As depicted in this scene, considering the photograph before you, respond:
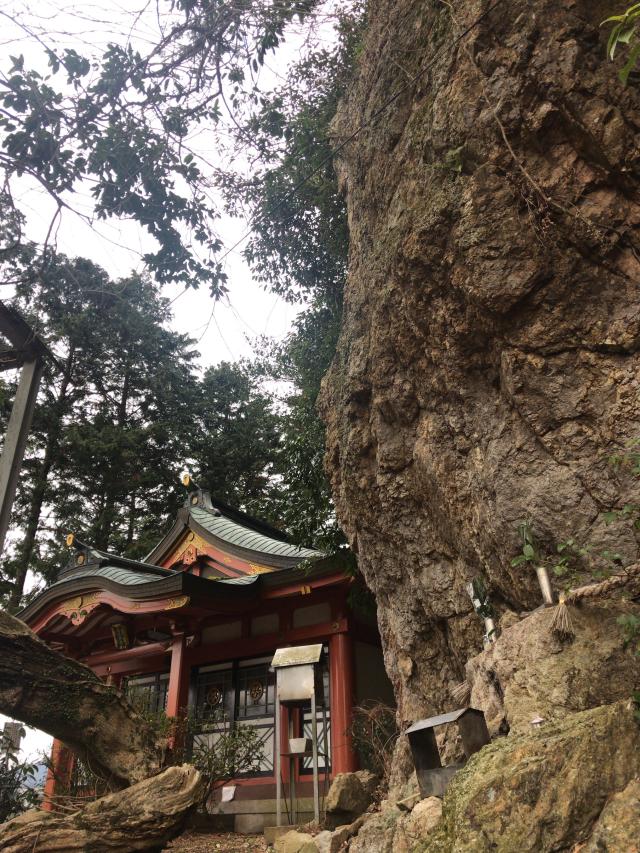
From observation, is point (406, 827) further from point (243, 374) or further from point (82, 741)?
point (243, 374)

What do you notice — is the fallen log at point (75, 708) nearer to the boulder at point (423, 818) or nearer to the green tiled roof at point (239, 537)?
the boulder at point (423, 818)

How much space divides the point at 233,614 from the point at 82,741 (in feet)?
18.6

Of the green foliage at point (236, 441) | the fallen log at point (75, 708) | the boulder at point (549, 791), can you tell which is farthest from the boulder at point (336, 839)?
the green foliage at point (236, 441)

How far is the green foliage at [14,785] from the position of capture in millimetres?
8234

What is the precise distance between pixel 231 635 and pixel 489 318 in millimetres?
8030

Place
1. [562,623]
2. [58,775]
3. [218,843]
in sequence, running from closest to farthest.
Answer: [562,623] → [218,843] → [58,775]

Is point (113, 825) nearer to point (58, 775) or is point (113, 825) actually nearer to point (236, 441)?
point (58, 775)

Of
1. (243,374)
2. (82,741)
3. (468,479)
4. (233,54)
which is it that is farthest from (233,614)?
(243,374)

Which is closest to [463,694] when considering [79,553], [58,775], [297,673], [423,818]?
[423,818]

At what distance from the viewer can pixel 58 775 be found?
7871mm

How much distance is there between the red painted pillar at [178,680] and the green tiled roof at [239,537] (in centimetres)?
194

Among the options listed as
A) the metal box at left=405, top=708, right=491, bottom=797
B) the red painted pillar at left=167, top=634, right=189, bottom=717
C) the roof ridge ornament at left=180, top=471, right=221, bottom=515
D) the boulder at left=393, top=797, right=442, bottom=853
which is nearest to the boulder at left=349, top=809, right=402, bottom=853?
the boulder at left=393, top=797, right=442, bottom=853

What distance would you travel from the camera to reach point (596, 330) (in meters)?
4.41

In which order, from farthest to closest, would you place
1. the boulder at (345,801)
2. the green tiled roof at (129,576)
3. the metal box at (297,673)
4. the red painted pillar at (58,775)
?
1. the green tiled roof at (129,576)
2. the metal box at (297,673)
3. the boulder at (345,801)
4. the red painted pillar at (58,775)
